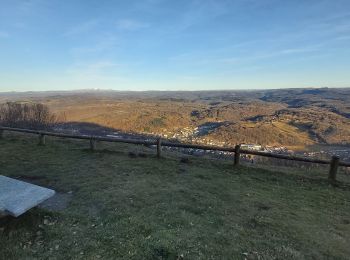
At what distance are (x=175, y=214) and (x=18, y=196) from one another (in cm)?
360

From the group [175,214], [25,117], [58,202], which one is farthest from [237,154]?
[25,117]

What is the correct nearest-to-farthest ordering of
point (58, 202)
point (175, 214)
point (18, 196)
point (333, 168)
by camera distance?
point (18, 196)
point (175, 214)
point (58, 202)
point (333, 168)

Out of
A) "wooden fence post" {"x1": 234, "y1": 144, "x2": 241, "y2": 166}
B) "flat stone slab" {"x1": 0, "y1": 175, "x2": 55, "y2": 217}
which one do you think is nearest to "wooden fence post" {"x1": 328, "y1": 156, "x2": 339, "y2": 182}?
"wooden fence post" {"x1": 234, "y1": 144, "x2": 241, "y2": 166}

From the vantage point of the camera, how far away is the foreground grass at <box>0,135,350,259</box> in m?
6.33

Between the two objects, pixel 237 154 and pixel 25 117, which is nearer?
pixel 237 154

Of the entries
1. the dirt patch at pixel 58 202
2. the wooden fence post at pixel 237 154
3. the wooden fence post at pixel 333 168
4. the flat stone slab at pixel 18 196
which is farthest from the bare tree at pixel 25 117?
the wooden fence post at pixel 333 168

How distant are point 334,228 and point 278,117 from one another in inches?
3807

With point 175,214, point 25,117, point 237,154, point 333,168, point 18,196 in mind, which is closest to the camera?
point 18,196

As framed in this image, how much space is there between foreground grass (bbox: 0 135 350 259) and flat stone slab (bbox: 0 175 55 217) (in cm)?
56

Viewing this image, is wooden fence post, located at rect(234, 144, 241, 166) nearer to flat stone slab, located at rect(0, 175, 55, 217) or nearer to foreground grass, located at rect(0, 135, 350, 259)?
foreground grass, located at rect(0, 135, 350, 259)

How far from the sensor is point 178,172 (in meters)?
12.6

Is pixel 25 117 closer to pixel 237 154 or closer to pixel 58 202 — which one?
pixel 237 154

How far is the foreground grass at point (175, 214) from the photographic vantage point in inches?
249

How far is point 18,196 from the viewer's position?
6895 mm
